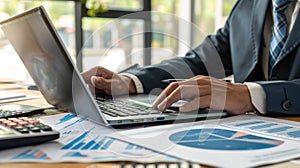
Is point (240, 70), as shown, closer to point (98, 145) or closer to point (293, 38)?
point (293, 38)

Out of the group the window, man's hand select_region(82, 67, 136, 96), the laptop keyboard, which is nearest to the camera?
the laptop keyboard

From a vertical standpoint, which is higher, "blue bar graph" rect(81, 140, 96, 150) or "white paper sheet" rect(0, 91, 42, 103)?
"blue bar graph" rect(81, 140, 96, 150)

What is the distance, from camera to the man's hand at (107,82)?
3.81 ft

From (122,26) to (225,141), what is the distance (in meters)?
2.64

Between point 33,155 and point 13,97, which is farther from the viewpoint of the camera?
point 13,97

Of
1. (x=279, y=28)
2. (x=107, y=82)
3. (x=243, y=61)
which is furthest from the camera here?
(x=243, y=61)

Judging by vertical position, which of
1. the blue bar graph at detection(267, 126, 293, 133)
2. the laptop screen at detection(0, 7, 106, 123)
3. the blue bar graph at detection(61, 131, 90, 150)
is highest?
the laptop screen at detection(0, 7, 106, 123)

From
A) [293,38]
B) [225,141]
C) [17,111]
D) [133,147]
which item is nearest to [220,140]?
[225,141]

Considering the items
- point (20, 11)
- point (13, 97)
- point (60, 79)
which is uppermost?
point (20, 11)

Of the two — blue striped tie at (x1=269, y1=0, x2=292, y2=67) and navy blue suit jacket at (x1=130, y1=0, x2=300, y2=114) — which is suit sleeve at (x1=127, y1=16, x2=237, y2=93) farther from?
blue striped tie at (x1=269, y1=0, x2=292, y2=67)

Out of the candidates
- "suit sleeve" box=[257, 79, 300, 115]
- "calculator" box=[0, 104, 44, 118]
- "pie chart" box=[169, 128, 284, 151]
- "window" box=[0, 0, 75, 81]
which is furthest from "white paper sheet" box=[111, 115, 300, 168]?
"window" box=[0, 0, 75, 81]

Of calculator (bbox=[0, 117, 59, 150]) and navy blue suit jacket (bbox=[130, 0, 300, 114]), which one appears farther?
navy blue suit jacket (bbox=[130, 0, 300, 114])

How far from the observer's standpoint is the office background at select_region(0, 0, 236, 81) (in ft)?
8.88

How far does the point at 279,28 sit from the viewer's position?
A: 131 centimetres
